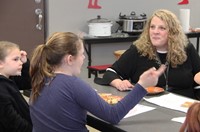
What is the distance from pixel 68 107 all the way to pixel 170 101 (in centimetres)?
68


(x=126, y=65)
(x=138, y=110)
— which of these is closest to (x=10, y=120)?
(x=138, y=110)

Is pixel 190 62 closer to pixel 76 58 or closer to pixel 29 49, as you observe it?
pixel 76 58

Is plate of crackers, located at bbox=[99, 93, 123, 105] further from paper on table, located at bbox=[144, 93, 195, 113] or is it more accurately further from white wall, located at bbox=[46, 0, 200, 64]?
white wall, located at bbox=[46, 0, 200, 64]

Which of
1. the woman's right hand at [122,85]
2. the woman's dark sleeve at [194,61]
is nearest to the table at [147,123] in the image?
the woman's right hand at [122,85]

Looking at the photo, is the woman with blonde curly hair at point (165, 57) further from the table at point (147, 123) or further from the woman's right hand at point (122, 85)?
the table at point (147, 123)

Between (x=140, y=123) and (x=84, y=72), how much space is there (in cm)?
313

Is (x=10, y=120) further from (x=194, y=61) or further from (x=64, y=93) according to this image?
→ (x=194, y=61)

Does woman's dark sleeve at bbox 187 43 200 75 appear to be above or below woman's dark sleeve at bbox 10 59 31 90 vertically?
above

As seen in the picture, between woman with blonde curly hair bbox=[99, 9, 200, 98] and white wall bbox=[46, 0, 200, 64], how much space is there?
6.48 ft

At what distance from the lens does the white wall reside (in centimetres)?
441

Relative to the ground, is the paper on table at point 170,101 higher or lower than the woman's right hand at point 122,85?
lower

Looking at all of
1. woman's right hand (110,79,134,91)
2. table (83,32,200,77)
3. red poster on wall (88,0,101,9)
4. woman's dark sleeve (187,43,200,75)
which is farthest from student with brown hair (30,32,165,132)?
red poster on wall (88,0,101,9)

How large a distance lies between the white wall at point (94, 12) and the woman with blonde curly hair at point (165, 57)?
1.98 metres

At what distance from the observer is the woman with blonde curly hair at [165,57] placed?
2.52m
